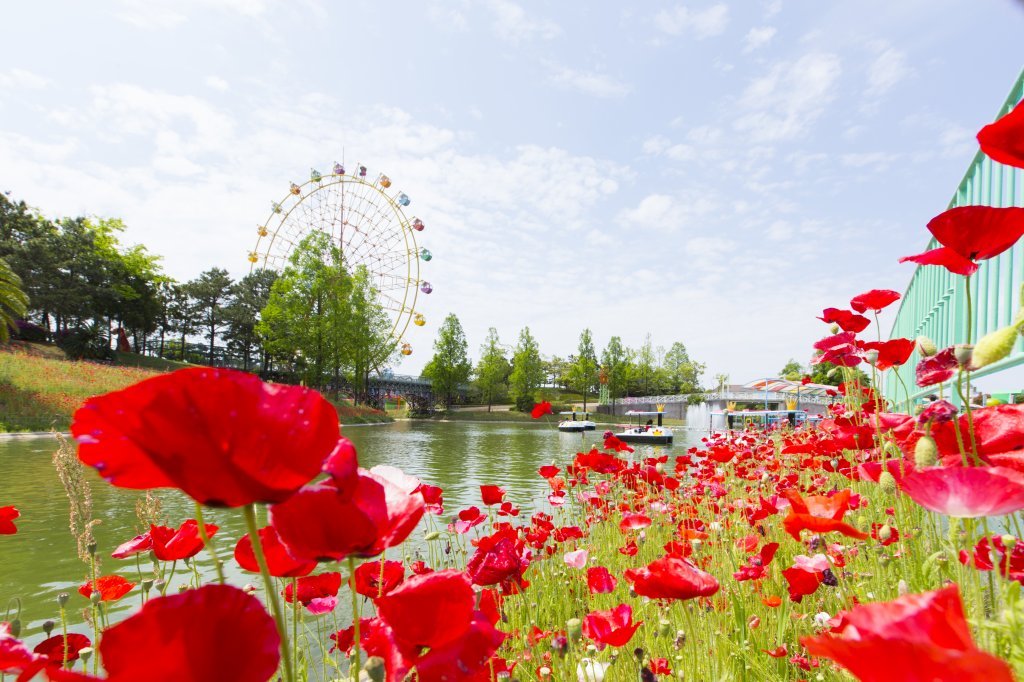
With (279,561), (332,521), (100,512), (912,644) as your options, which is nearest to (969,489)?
(912,644)

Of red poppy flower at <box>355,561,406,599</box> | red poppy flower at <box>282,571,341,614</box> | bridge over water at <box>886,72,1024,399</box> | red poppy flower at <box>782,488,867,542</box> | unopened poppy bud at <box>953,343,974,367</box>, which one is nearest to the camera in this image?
unopened poppy bud at <box>953,343,974,367</box>

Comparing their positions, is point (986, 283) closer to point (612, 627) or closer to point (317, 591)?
point (612, 627)

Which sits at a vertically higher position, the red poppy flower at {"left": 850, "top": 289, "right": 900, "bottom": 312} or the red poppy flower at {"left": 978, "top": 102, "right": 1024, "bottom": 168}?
the red poppy flower at {"left": 978, "top": 102, "right": 1024, "bottom": 168}

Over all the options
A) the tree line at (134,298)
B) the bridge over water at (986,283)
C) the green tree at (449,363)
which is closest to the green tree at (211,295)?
the tree line at (134,298)

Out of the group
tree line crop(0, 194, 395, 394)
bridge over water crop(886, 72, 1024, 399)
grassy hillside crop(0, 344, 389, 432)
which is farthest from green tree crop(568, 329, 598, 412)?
bridge over water crop(886, 72, 1024, 399)

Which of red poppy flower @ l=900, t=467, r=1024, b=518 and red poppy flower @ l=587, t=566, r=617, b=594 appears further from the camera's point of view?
red poppy flower @ l=587, t=566, r=617, b=594

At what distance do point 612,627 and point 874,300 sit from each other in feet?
3.19

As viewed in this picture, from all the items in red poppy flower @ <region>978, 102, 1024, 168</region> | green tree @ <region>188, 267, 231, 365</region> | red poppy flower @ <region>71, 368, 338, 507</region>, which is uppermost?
green tree @ <region>188, 267, 231, 365</region>

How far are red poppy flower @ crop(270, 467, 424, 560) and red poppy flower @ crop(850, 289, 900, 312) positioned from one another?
127 cm

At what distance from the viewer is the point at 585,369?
A: 1486 inches

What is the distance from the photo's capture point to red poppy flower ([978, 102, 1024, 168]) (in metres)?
0.60

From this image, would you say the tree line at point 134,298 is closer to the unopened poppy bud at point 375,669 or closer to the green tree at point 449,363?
the green tree at point 449,363

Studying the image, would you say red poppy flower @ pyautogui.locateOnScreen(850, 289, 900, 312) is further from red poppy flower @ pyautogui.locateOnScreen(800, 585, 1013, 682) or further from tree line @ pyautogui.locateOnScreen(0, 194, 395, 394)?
tree line @ pyautogui.locateOnScreen(0, 194, 395, 394)

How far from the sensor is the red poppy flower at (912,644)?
0.27 m
